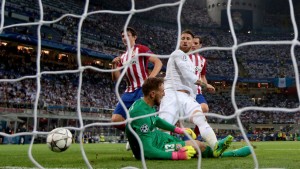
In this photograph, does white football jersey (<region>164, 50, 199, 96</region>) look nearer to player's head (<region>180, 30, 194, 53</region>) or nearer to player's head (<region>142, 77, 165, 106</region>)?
player's head (<region>180, 30, 194, 53</region>)

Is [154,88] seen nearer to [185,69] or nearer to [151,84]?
[151,84]

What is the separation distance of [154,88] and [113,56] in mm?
26365

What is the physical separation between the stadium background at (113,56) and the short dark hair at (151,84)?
14960mm

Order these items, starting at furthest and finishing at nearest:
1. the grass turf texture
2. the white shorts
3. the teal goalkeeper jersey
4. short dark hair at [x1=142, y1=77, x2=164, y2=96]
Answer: the white shorts < the teal goalkeeper jersey < short dark hair at [x1=142, y1=77, x2=164, y2=96] < the grass turf texture

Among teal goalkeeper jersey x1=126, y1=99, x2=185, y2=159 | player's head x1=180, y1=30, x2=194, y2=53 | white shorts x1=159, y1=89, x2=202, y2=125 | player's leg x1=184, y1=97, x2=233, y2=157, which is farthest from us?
player's head x1=180, y1=30, x2=194, y2=53

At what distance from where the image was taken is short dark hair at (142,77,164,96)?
4.02 meters

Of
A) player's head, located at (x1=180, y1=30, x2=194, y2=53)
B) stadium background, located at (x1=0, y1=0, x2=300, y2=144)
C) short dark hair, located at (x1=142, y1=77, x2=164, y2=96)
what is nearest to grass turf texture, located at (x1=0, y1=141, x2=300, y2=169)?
short dark hair, located at (x1=142, y1=77, x2=164, y2=96)

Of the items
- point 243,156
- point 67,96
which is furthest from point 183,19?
point 243,156

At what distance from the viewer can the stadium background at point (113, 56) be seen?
2234 centimetres

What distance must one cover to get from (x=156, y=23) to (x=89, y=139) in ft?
74.0

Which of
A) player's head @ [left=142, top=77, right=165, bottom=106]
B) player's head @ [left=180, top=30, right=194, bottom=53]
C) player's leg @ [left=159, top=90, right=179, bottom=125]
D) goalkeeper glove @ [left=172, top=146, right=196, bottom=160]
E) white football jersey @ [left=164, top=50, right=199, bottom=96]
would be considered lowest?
goalkeeper glove @ [left=172, top=146, right=196, bottom=160]

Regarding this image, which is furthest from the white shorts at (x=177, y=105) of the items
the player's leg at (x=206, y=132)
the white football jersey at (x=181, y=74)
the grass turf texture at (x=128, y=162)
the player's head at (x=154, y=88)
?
the grass turf texture at (x=128, y=162)

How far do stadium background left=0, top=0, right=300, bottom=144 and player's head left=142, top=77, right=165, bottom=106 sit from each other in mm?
14953

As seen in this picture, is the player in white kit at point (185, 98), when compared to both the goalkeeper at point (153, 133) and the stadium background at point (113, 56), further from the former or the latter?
the stadium background at point (113, 56)
